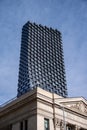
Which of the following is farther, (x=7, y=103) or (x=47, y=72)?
(x=47, y=72)

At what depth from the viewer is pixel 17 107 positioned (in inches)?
1366

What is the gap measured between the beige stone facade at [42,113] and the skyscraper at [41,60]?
9018 cm

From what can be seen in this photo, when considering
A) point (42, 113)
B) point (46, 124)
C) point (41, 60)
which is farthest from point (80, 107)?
point (41, 60)

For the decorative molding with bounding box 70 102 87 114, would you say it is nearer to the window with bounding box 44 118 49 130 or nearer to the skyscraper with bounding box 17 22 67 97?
the window with bounding box 44 118 49 130

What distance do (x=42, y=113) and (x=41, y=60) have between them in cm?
11511

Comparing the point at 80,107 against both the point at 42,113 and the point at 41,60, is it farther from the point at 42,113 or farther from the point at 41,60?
the point at 41,60

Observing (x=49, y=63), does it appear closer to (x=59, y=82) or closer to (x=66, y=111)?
(x=59, y=82)

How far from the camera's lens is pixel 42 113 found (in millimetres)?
31641

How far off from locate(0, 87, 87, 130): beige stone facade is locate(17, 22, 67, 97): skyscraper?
90.2 m

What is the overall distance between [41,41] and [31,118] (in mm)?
125583

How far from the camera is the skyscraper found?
133 metres

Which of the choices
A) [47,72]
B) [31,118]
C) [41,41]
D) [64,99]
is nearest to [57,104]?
[64,99]

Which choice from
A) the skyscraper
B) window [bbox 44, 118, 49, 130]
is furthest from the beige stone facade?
the skyscraper

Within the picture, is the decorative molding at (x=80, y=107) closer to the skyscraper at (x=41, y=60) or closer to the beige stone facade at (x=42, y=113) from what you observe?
the beige stone facade at (x=42, y=113)
